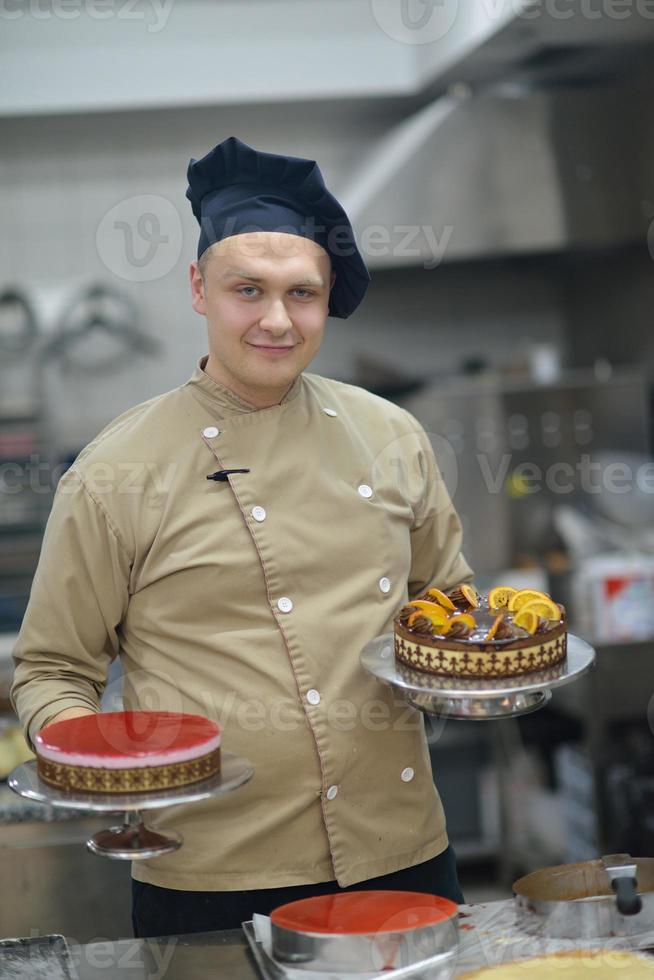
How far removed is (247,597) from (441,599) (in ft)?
0.87

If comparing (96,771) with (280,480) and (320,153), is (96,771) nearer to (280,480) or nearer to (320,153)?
(280,480)

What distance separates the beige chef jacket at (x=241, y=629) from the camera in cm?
154

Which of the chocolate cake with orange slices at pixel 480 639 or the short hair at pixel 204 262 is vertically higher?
the short hair at pixel 204 262

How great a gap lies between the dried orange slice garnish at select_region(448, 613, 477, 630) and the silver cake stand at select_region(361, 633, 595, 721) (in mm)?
79

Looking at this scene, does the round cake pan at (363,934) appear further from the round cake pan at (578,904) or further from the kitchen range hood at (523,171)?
the kitchen range hood at (523,171)

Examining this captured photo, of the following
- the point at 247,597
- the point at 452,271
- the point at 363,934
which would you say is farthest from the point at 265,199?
the point at 452,271

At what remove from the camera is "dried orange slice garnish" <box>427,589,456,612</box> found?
1613mm

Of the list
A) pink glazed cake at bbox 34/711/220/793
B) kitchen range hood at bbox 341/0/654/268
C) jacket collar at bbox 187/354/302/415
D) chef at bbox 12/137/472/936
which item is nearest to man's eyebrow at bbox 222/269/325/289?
chef at bbox 12/137/472/936

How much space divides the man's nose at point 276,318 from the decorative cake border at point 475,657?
42 centimetres

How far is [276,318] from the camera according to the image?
151 centimetres

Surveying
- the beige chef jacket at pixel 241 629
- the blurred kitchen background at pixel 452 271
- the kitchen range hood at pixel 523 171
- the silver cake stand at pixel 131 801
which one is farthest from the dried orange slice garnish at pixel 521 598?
the kitchen range hood at pixel 523 171

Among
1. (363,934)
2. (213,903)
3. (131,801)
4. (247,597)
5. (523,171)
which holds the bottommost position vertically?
(213,903)

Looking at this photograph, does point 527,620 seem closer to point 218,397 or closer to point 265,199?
point 218,397

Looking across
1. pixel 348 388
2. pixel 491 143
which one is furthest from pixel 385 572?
pixel 491 143
